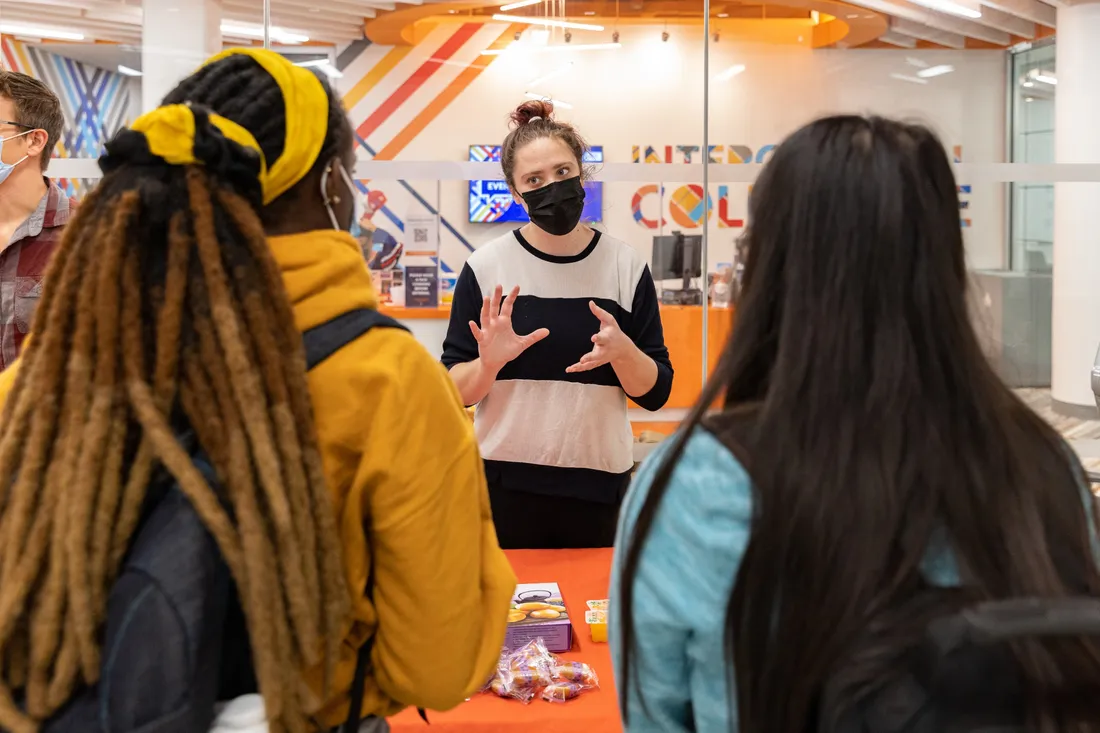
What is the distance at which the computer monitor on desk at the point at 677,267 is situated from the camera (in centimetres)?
403

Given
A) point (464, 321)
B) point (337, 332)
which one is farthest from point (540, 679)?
point (464, 321)

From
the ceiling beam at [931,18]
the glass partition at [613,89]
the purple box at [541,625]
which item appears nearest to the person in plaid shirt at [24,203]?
the glass partition at [613,89]

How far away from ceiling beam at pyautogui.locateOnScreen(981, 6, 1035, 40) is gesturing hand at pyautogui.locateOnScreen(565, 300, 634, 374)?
2850mm

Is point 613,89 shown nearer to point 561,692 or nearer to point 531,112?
point 531,112

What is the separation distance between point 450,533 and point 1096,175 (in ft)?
13.0

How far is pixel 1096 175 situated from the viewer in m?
4.03

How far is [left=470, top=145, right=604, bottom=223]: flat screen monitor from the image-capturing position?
3.83 metres

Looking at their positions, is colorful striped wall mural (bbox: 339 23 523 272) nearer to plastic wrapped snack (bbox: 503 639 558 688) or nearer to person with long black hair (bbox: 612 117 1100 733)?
plastic wrapped snack (bbox: 503 639 558 688)

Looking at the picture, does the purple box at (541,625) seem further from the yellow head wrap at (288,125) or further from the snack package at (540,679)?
the yellow head wrap at (288,125)

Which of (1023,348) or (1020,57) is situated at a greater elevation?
(1020,57)

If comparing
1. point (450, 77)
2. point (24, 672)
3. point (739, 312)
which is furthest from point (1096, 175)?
point (24, 672)

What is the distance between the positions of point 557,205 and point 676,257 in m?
1.60

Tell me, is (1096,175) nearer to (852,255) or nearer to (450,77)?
(450,77)

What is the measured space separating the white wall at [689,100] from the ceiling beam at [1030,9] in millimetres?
265
